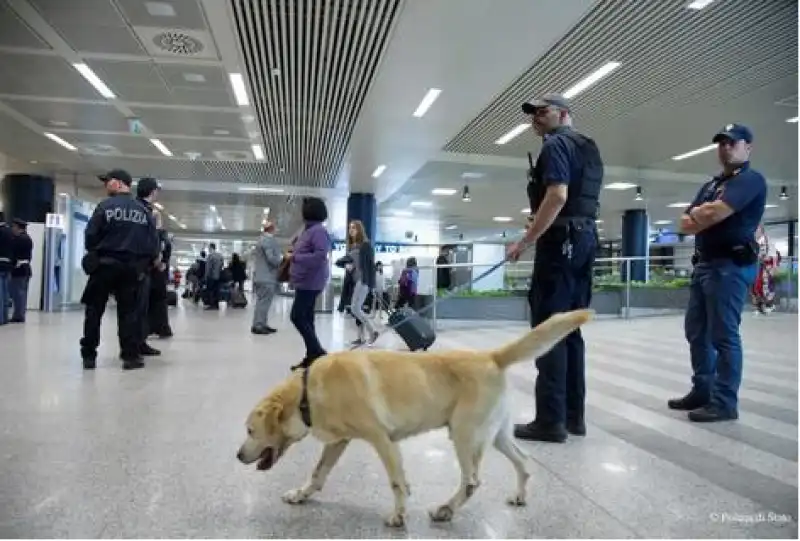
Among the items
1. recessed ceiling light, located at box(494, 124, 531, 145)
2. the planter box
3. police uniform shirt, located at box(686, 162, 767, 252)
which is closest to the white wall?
the planter box

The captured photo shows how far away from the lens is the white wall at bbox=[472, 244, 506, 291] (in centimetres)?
1218

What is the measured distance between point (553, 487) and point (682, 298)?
11858mm

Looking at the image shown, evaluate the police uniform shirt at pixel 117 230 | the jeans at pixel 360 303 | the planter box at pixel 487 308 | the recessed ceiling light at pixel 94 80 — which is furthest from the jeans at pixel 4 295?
the planter box at pixel 487 308

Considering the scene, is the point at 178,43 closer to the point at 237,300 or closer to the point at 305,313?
the point at 305,313

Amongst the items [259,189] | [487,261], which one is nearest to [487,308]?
[487,261]

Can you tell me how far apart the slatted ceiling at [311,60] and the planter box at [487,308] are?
367cm

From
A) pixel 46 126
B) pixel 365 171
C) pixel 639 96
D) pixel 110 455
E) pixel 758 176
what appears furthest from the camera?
pixel 365 171

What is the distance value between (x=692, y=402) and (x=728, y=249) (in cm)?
101

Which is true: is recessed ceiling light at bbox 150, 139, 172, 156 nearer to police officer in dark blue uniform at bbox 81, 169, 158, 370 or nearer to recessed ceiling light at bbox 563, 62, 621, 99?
police officer in dark blue uniform at bbox 81, 169, 158, 370

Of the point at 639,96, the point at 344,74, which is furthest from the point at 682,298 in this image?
the point at 344,74

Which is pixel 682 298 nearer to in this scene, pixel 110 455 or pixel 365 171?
pixel 365 171

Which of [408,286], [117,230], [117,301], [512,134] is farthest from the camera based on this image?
[408,286]

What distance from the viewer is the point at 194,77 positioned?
8414 mm

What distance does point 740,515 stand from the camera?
6.92 feet
